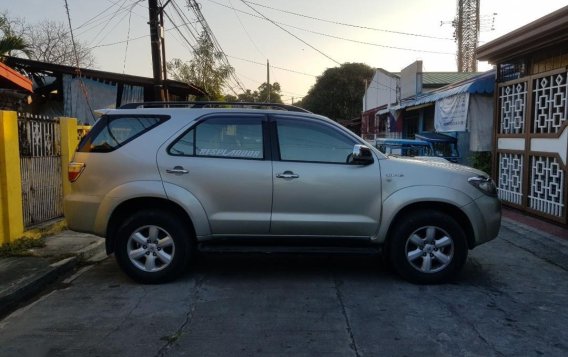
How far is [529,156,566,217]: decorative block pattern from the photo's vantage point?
8795 mm

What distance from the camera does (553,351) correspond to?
4.05 meters

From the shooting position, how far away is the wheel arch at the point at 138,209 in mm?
5727

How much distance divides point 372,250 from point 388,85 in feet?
86.4

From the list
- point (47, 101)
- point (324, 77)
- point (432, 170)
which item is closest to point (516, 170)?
point (432, 170)

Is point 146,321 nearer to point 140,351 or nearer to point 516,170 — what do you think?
point 140,351

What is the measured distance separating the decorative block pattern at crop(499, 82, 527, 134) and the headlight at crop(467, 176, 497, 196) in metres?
4.90

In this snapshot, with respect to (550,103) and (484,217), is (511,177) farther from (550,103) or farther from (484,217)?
(484,217)

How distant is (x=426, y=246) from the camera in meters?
5.69

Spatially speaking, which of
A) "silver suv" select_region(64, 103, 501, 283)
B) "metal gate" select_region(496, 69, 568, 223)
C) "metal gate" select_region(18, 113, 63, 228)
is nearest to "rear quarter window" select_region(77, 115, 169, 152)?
"silver suv" select_region(64, 103, 501, 283)

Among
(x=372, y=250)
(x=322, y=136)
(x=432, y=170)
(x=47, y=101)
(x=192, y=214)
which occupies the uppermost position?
(x=47, y=101)

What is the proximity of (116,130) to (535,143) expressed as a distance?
7409 mm

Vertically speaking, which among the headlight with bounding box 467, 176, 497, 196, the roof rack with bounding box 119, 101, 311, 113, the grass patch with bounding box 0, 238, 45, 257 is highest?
the roof rack with bounding box 119, 101, 311, 113

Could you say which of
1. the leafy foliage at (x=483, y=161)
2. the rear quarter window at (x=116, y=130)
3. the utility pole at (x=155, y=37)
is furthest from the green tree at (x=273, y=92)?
the rear quarter window at (x=116, y=130)

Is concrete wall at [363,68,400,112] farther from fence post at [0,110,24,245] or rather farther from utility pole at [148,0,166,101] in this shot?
fence post at [0,110,24,245]
